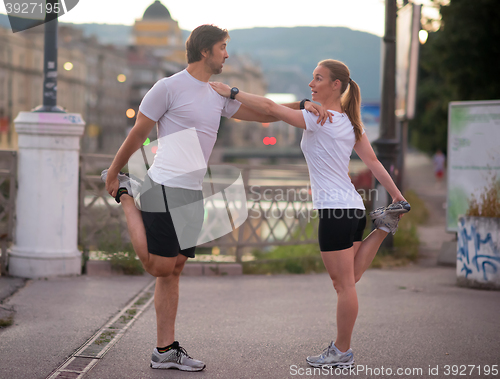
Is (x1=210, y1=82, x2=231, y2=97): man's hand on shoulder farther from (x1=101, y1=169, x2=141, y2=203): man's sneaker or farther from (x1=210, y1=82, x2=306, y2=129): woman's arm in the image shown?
(x1=101, y1=169, x2=141, y2=203): man's sneaker

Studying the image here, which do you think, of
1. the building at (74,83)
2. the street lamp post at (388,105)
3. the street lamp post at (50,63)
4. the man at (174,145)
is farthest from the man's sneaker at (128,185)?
the building at (74,83)

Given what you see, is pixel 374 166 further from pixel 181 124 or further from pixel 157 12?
pixel 157 12

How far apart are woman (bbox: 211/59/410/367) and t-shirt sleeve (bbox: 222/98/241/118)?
7cm

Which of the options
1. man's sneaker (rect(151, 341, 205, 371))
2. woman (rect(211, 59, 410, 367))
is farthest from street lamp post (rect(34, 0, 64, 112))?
man's sneaker (rect(151, 341, 205, 371))

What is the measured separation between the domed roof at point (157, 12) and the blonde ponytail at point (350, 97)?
15441 cm

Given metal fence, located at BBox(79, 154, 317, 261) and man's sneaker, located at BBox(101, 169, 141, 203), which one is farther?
metal fence, located at BBox(79, 154, 317, 261)

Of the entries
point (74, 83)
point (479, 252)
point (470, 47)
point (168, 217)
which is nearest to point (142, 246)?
point (168, 217)

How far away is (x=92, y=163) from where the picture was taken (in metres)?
6.95

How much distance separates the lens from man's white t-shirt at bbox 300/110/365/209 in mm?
3572

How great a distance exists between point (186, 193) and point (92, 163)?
12.2 ft

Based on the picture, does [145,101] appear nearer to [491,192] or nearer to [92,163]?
[92,163]

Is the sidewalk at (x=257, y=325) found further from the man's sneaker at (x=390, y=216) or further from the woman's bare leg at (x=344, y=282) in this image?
the man's sneaker at (x=390, y=216)

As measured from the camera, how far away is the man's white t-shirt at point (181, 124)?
11.3ft

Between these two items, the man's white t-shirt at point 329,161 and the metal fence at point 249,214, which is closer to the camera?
the man's white t-shirt at point 329,161
